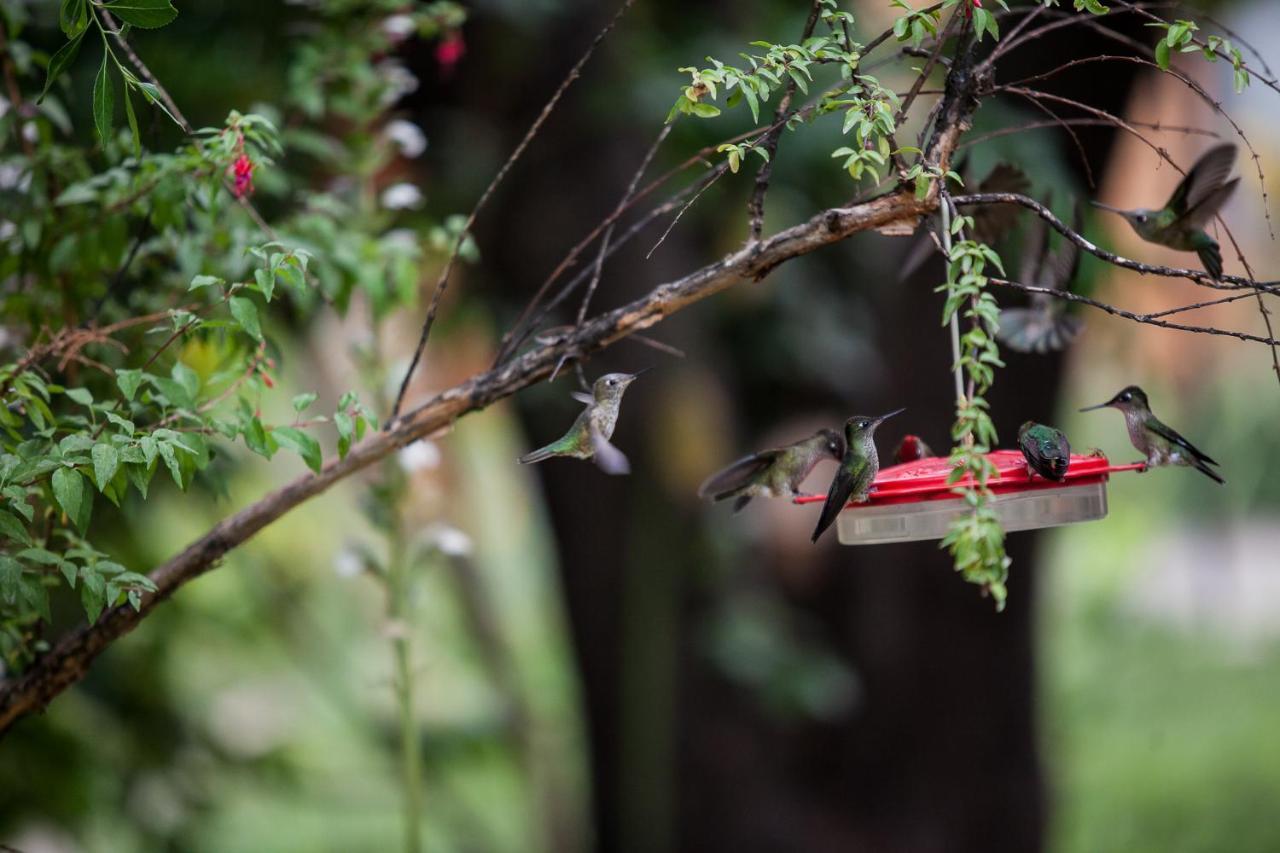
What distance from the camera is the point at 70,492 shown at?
1.37m

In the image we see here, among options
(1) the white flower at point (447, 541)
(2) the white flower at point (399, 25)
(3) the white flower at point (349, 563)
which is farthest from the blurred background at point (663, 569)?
(1) the white flower at point (447, 541)

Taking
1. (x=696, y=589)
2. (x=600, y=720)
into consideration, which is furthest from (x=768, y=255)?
(x=600, y=720)

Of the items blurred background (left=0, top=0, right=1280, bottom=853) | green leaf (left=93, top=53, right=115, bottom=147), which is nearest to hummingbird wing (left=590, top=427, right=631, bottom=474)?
green leaf (left=93, top=53, right=115, bottom=147)

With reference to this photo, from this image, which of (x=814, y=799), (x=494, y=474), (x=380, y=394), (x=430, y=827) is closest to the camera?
(x=380, y=394)

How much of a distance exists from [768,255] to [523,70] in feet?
11.5

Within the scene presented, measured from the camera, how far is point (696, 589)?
457 cm

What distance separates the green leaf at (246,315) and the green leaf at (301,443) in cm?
13

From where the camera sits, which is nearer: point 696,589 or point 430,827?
point 696,589

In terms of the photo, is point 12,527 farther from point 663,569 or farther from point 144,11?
point 663,569

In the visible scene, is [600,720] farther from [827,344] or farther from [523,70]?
[523,70]

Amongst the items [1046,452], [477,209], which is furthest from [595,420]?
[1046,452]

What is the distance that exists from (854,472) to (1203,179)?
2.22 feet

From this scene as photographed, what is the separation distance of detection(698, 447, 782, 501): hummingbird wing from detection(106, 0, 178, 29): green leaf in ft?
2.64

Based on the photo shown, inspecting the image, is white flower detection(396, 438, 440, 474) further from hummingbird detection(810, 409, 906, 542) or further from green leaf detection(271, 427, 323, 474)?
hummingbird detection(810, 409, 906, 542)
